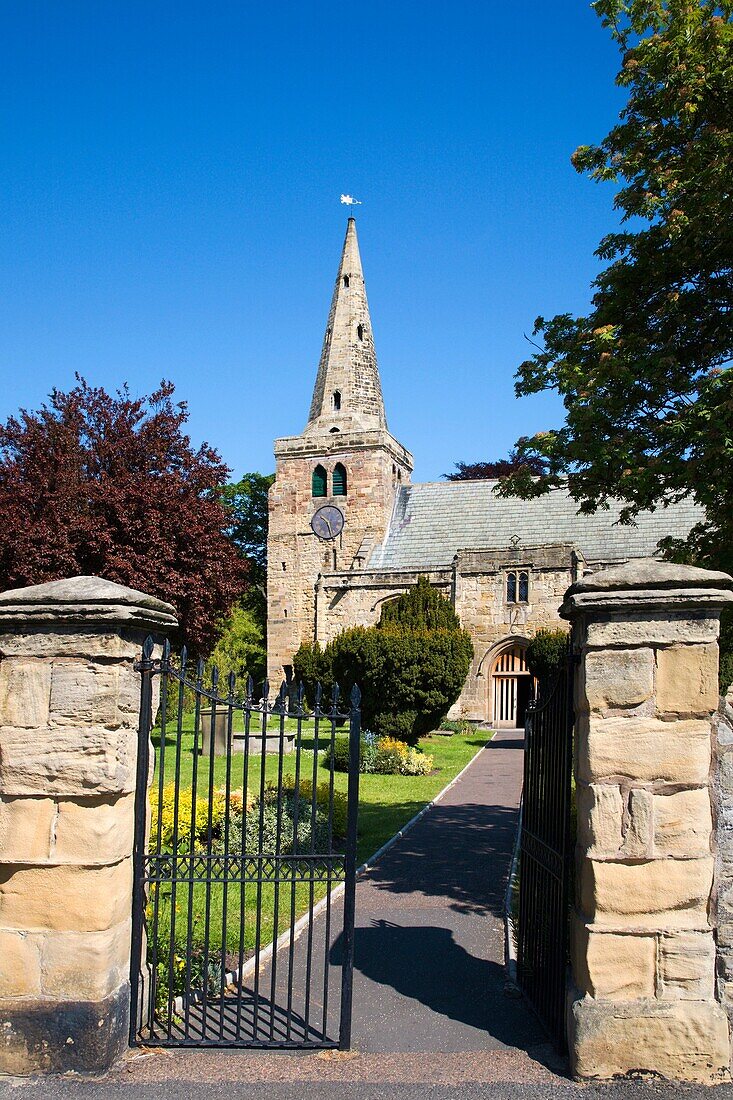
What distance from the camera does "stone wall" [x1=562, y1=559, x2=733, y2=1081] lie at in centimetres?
473

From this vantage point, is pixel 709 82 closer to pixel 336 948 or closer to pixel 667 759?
pixel 667 759

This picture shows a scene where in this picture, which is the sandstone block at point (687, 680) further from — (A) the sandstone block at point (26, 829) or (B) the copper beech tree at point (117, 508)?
(B) the copper beech tree at point (117, 508)

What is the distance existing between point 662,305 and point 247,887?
287 inches

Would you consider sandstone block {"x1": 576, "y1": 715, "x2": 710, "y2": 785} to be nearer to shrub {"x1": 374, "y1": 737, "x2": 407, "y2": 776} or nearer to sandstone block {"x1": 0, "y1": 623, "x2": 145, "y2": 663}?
sandstone block {"x1": 0, "y1": 623, "x2": 145, "y2": 663}

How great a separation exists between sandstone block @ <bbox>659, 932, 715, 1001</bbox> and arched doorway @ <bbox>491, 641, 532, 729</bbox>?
84.3 feet

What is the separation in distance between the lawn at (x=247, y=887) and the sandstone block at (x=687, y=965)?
1.96 m

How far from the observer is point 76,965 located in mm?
4980

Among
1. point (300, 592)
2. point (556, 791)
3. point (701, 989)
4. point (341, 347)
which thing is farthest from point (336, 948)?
point (341, 347)

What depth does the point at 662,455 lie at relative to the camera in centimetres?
766

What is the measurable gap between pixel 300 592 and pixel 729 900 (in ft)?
106

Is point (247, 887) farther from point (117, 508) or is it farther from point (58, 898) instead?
point (117, 508)

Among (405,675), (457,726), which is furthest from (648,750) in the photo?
(457,726)

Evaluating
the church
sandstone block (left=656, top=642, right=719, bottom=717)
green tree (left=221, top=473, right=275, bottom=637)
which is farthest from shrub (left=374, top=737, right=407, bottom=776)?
green tree (left=221, top=473, right=275, bottom=637)

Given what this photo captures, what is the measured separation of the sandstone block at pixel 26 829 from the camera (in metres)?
5.05
